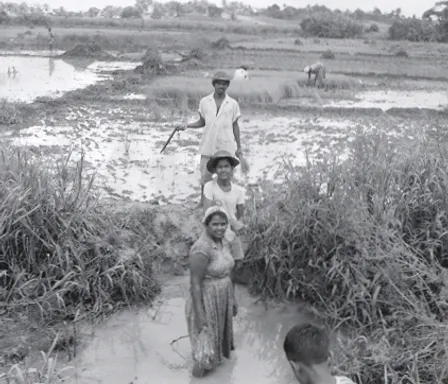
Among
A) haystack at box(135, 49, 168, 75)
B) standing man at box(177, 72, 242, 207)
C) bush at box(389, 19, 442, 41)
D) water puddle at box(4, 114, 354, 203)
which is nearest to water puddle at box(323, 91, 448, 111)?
water puddle at box(4, 114, 354, 203)

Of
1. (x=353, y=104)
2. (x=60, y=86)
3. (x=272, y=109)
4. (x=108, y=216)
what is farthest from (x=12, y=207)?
(x=60, y=86)

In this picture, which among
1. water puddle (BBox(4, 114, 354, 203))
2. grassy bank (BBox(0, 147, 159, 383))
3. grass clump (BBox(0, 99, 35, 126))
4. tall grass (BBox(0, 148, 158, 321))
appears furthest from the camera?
grass clump (BBox(0, 99, 35, 126))

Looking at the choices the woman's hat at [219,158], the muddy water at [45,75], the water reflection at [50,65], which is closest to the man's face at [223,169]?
the woman's hat at [219,158]

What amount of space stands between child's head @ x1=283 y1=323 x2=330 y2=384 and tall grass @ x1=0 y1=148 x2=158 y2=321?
2.09 meters

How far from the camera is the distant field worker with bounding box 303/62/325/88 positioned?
14.7m

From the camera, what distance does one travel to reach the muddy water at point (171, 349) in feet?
10.5

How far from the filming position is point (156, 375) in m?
3.21

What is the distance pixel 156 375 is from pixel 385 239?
160 cm

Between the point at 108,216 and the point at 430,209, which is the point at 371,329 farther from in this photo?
the point at 108,216

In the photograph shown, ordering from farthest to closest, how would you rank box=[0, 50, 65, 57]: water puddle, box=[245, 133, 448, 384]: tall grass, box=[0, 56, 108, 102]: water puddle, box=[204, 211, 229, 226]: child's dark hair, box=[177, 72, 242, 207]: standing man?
box=[0, 50, 65, 57]: water puddle < box=[0, 56, 108, 102]: water puddle < box=[177, 72, 242, 207]: standing man < box=[245, 133, 448, 384]: tall grass < box=[204, 211, 229, 226]: child's dark hair

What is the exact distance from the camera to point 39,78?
16219mm

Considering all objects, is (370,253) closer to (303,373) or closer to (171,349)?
(171,349)

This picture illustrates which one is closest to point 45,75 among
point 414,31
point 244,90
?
point 244,90

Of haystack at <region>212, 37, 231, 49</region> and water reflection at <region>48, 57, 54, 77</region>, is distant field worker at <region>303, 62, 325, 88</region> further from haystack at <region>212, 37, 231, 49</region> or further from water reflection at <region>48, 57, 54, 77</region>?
haystack at <region>212, 37, 231, 49</region>
